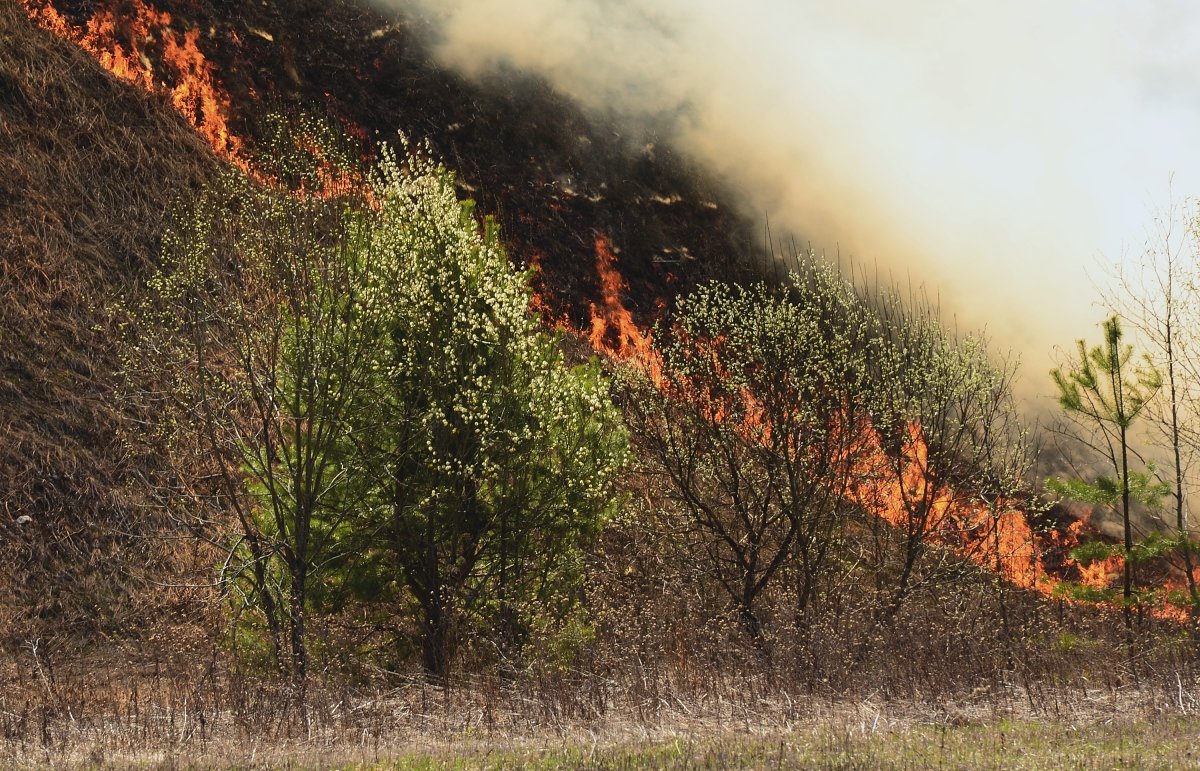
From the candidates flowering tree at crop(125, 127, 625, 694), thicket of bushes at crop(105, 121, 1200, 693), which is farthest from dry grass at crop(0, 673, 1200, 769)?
flowering tree at crop(125, 127, 625, 694)

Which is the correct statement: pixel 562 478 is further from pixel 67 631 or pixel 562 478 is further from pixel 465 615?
pixel 67 631

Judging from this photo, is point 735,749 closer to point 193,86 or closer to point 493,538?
point 493,538

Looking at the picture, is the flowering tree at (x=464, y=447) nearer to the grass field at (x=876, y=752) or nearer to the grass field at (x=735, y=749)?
the grass field at (x=735, y=749)

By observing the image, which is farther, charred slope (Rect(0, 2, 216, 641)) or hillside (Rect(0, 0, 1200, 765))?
charred slope (Rect(0, 2, 216, 641))

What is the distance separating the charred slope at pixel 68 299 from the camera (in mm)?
22500

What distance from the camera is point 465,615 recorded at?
16.8 metres

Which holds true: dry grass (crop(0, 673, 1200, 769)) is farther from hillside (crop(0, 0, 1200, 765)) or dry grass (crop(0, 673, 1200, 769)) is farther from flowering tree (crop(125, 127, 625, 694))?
flowering tree (crop(125, 127, 625, 694))

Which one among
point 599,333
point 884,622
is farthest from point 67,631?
point 599,333

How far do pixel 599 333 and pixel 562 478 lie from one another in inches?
1051

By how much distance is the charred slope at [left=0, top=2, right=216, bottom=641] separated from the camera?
22.5 meters

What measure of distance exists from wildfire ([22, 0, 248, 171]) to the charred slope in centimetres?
105

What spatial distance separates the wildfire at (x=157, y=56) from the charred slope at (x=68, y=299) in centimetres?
105

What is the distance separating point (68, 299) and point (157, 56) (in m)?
16.0

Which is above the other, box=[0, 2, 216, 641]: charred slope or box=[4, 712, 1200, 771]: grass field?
box=[0, 2, 216, 641]: charred slope
